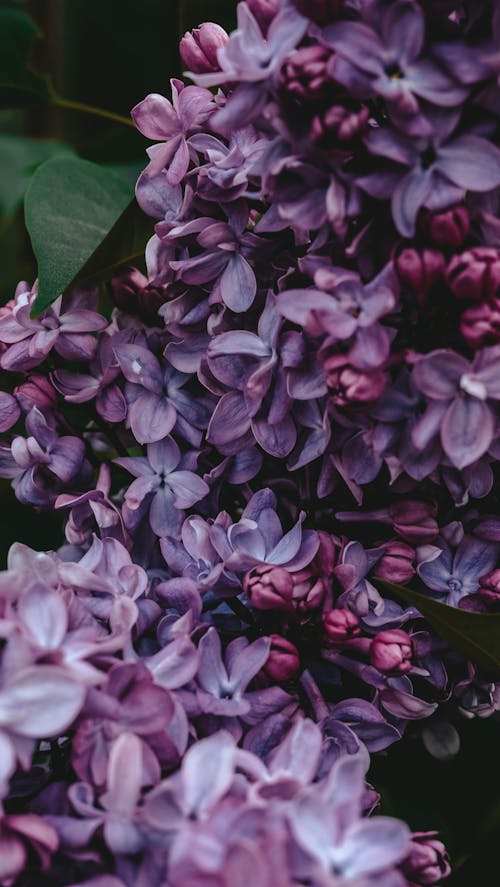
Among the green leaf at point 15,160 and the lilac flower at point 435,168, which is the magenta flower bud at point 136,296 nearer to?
the lilac flower at point 435,168

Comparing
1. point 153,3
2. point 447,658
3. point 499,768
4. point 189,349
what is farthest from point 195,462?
point 153,3

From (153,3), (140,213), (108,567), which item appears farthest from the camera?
(153,3)

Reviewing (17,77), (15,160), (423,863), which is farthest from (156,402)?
(15,160)

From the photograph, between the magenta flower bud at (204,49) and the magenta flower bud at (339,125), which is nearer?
the magenta flower bud at (339,125)

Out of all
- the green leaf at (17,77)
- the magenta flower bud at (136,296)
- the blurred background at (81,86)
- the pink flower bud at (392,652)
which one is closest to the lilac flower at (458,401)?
the pink flower bud at (392,652)

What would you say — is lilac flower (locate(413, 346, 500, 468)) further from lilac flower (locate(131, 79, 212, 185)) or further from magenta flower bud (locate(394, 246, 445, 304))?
lilac flower (locate(131, 79, 212, 185))

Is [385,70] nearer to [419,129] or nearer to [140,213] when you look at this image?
[419,129]
